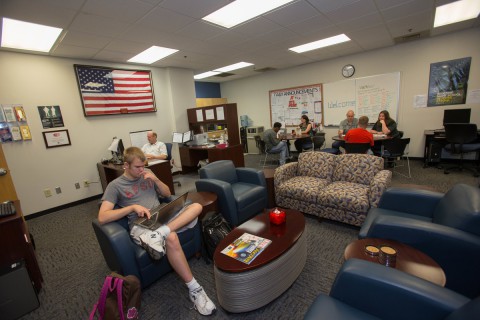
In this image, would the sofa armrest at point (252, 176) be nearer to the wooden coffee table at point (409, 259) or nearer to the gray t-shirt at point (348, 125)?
the wooden coffee table at point (409, 259)

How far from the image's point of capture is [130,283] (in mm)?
1579

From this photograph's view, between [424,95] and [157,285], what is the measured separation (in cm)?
624

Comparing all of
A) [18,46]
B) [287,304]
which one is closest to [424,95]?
[287,304]

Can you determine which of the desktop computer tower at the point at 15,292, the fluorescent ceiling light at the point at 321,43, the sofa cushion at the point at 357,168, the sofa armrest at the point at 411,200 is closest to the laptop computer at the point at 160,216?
the desktop computer tower at the point at 15,292

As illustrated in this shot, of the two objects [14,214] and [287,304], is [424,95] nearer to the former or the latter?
[287,304]

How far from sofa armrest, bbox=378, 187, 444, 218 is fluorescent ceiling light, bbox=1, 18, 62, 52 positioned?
4.42 m

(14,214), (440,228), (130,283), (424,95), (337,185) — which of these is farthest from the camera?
(424,95)

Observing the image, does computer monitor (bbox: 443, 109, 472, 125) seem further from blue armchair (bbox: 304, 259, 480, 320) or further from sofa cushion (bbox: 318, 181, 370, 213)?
blue armchair (bbox: 304, 259, 480, 320)

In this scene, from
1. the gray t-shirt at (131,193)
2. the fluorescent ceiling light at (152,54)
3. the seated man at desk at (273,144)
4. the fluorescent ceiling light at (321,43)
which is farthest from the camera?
the seated man at desk at (273,144)

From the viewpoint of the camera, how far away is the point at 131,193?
2016 millimetres

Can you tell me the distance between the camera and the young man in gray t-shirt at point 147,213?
5.54 ft

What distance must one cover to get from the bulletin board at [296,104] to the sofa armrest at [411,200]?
4.72 meters

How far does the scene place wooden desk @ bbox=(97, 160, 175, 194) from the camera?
150 inches

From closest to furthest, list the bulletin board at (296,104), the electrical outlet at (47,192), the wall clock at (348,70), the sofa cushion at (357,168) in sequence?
1. the sofa cushion at (357,168)
2. the electrical outlet at (47,192)
3. the wall clock at (348,70)
4. the bulletin board at (296,104)
